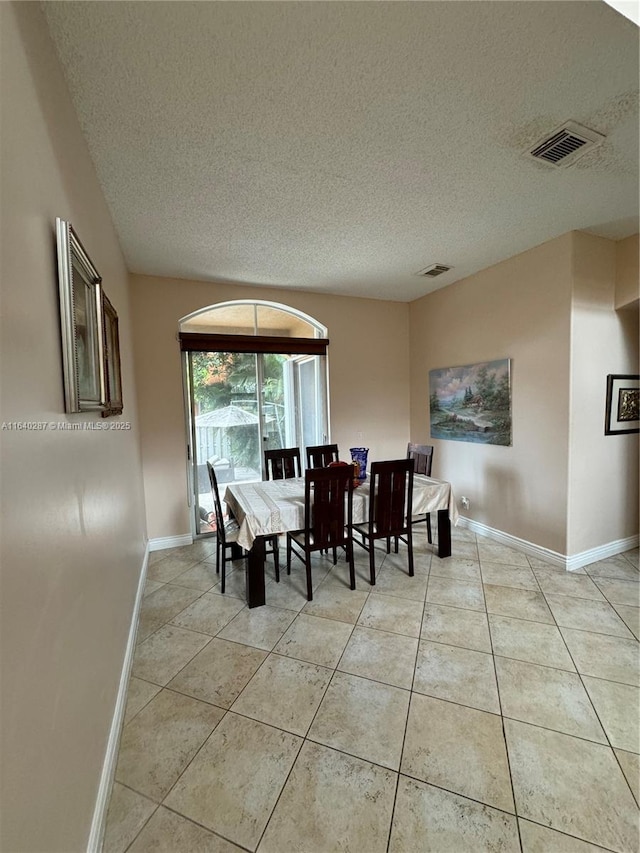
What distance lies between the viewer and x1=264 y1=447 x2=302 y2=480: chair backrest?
3715 mm

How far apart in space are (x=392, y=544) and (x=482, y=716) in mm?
2098

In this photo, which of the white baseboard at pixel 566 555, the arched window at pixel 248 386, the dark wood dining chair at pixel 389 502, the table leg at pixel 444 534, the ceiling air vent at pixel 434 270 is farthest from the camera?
the arched window at pixel 248 386

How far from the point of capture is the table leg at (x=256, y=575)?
259cm

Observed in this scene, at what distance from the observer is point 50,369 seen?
3.52 ft

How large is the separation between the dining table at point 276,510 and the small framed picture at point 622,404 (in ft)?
5.20

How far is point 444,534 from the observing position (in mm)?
3350

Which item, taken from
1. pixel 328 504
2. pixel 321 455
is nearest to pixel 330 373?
pixel 321 455

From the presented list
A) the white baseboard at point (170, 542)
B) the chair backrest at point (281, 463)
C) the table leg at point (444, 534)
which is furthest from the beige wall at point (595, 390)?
the white baseboard at point (170, 542)

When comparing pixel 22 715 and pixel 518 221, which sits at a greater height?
pixel 518 221

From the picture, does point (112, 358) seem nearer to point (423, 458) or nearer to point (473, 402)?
point (423, 458)

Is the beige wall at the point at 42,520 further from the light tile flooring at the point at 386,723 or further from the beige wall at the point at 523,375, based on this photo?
the beige wall at the point at 523,375

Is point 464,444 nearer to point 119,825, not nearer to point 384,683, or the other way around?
point 384,683

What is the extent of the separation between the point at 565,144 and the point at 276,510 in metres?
2.86

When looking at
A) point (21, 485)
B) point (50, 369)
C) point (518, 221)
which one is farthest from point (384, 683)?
point (518, 221)
